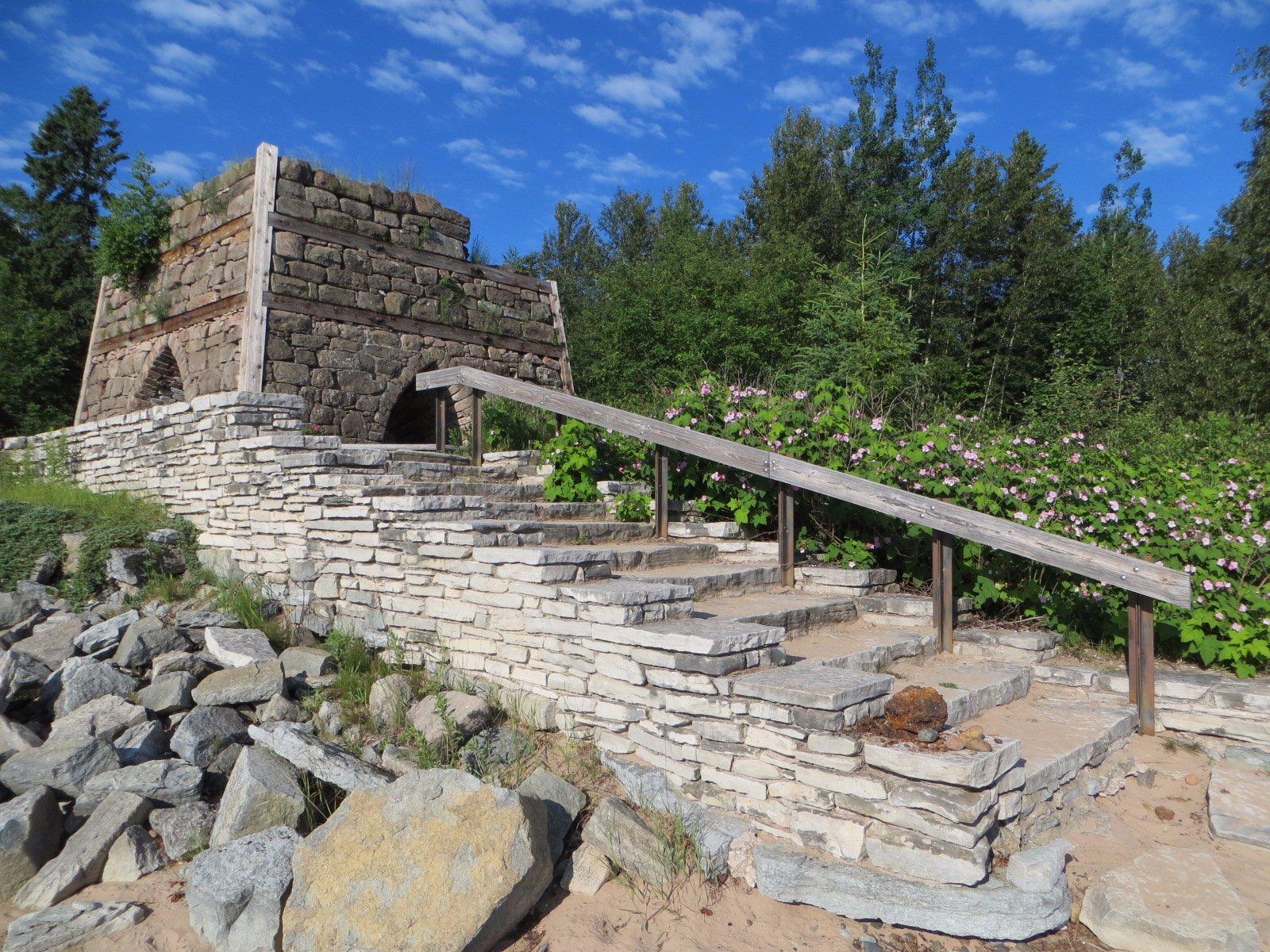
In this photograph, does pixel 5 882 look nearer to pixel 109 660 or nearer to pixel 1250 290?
pixel 109 660

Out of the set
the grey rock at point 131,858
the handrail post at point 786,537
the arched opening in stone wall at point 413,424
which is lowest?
the grey rock at point 131,858

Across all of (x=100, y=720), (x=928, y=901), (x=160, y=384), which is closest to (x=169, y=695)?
(x=100, y=720)

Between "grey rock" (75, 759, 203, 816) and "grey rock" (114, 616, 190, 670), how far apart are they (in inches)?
50.9

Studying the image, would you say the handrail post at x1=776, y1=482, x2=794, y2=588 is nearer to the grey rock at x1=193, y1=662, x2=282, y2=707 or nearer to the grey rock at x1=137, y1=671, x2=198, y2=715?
the grey rock at x1=193, y1=662, x2=282, y2=707

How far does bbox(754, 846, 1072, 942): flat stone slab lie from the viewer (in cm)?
267

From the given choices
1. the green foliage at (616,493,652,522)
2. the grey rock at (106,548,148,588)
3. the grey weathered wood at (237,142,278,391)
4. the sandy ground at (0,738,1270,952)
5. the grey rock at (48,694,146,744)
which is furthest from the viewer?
the grey weathered wood at (237,142,278,391)

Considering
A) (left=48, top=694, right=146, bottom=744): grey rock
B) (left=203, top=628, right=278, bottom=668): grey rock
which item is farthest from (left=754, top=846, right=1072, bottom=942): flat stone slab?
(left=48, top=694, right=146, bottom=744): grey rock

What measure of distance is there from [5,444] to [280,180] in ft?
18.8

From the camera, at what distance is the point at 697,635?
3.46 m

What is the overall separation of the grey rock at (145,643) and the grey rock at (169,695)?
16.6 inches

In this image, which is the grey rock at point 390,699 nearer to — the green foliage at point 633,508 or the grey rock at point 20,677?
the grey rock at point 20,677

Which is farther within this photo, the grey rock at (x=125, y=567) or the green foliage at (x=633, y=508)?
the green foliage at (x=633, y=508)

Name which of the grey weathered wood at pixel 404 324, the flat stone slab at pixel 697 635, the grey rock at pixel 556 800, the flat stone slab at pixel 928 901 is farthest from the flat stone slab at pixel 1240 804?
the grey weathered wood at pixel 404 324

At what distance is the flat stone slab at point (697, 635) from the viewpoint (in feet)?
11.2
